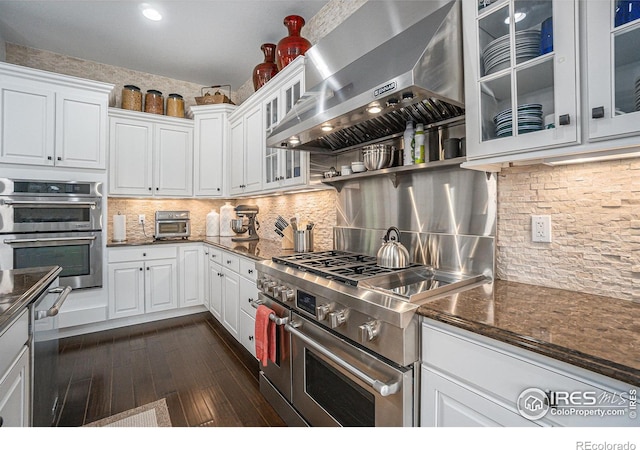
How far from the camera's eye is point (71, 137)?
10.4ft

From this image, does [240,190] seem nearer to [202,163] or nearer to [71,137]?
[202,163]

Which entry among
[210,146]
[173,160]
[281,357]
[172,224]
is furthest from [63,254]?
[281,357]

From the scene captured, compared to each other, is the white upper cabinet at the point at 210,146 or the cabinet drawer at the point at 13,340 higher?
the white upper cabinet at the point at 210,146

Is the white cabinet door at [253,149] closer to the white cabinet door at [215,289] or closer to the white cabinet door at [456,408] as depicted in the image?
the white cabinet door at [215,289]

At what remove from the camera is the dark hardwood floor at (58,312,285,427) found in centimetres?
196

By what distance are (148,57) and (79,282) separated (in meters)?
2.68

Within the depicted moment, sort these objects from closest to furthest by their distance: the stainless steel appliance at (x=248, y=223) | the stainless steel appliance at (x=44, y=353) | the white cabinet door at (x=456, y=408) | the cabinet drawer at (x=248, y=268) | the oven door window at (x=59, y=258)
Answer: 1. the white cabinet door at (x=456, y=408)
2. the stainless steel appliance at (x=44, y=353)
3. the cabinet drawer at (x=248, y=268)
4. the oven door window at (x=59, y=258)
5. the stainless steel appliance at (x=248, y=223)

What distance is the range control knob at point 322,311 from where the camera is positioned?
1.45 m

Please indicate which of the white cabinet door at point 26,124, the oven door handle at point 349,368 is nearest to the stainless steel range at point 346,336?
the oven door handle at point 349,368

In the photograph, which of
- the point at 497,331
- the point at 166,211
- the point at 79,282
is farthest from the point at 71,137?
the point at 497,331

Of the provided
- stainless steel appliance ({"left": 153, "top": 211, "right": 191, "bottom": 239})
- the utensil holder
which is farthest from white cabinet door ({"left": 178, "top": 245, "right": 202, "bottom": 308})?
the utensil holder

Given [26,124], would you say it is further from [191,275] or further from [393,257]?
[393,257]

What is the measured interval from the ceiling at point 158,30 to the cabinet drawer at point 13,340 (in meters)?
2.79

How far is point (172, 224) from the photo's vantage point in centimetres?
393
